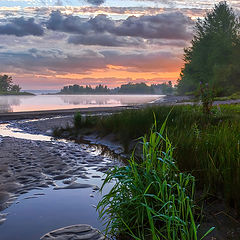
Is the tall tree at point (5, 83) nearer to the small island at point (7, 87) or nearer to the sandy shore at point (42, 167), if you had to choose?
the small island at point (7, 87)

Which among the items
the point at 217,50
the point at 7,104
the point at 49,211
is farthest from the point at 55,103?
the point at 49,211

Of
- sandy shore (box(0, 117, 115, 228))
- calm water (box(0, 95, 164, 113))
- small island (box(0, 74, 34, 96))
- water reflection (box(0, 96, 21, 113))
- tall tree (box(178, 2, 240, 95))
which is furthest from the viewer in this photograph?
small island (box(0, 74, 34, 96))

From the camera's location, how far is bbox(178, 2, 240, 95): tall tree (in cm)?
4494

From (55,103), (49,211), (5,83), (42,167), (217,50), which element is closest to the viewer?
(49,211)

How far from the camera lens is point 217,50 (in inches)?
1916

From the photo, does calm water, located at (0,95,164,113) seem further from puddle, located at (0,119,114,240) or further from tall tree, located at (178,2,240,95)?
puddle, located at (0,119,114,240)

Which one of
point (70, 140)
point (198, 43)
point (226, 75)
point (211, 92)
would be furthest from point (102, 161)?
point (198, 43)

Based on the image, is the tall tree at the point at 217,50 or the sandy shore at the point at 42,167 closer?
the sandy shore at the point at 42,167

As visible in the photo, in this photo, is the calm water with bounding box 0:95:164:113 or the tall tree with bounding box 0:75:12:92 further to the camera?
the tall tree with bounding box 0:75:12:92

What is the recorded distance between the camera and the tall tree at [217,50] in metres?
44.9

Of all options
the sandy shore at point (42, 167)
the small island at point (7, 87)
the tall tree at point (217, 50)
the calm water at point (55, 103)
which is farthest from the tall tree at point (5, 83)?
the sandy shore at point (42, 167)

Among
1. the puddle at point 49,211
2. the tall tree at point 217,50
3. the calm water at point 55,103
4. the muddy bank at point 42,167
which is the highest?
the tall tree at point 217,50

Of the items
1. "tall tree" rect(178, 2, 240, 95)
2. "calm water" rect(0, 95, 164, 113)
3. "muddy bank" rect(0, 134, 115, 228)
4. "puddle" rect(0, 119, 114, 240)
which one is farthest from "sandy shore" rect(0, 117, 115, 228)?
"tall tree" rect(178, 2, 240, 95)

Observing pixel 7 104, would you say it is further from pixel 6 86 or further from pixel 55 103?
pixel 6 86
